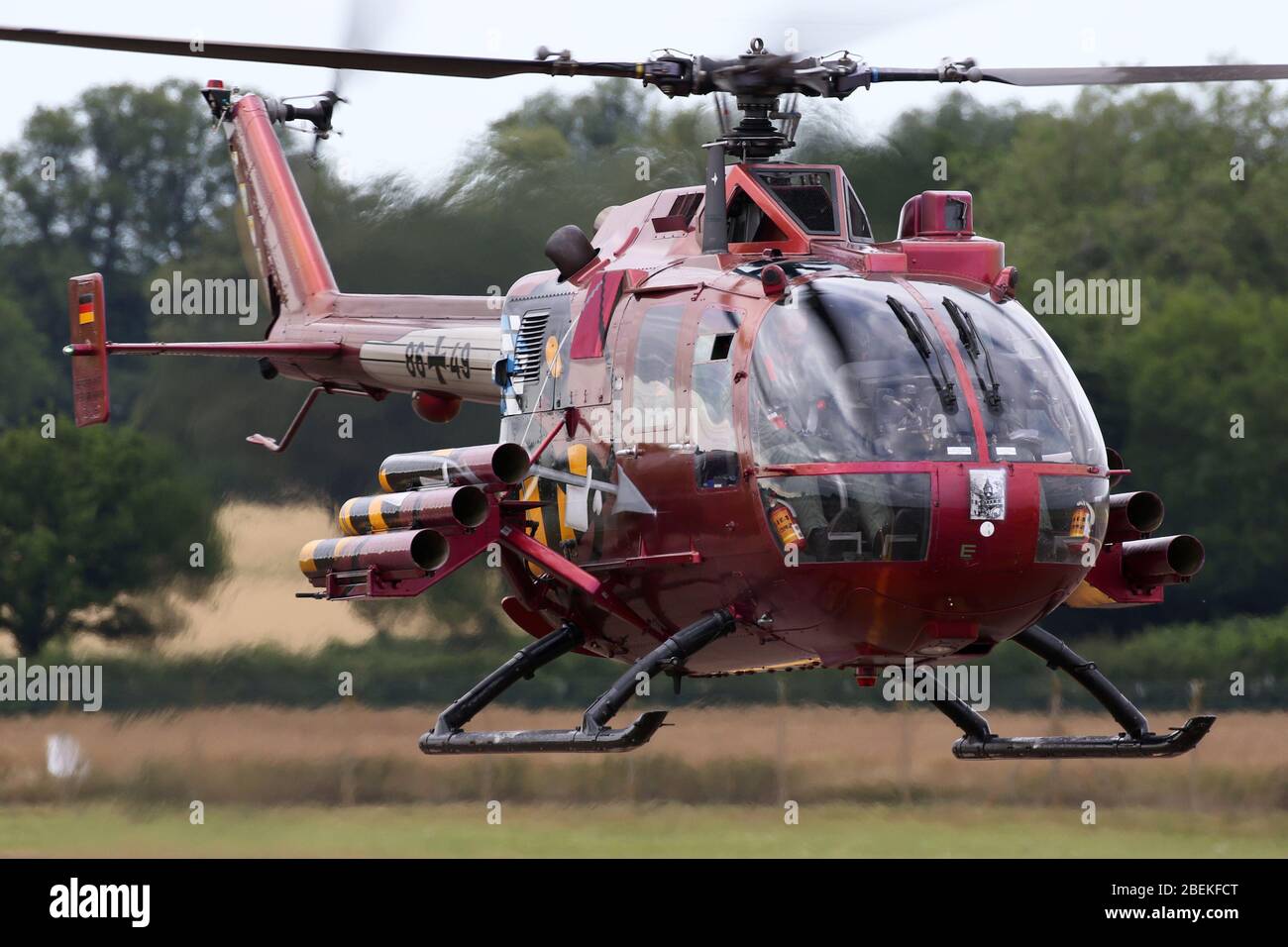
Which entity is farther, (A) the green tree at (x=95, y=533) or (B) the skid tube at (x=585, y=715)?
(A) the green tree at (x=95, y=533)

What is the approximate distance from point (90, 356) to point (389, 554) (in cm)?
240

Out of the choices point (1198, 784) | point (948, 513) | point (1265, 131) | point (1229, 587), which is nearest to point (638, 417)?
point (948, 513)

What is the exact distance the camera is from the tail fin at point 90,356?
12.1 meters

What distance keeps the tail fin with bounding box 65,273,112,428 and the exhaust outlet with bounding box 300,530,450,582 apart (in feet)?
5.45

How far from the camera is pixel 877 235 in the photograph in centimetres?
1611

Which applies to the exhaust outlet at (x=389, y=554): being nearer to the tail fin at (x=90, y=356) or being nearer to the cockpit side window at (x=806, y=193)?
the tail fin at (x=90, y=356)

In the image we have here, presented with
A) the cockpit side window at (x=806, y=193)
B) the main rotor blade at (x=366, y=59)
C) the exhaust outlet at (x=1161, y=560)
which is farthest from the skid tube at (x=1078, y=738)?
the main rotor blade at (x=366, y=59)

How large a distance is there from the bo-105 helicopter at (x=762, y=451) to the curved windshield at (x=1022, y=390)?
1cm

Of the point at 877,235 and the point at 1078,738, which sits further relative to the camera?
the point at 877,235
